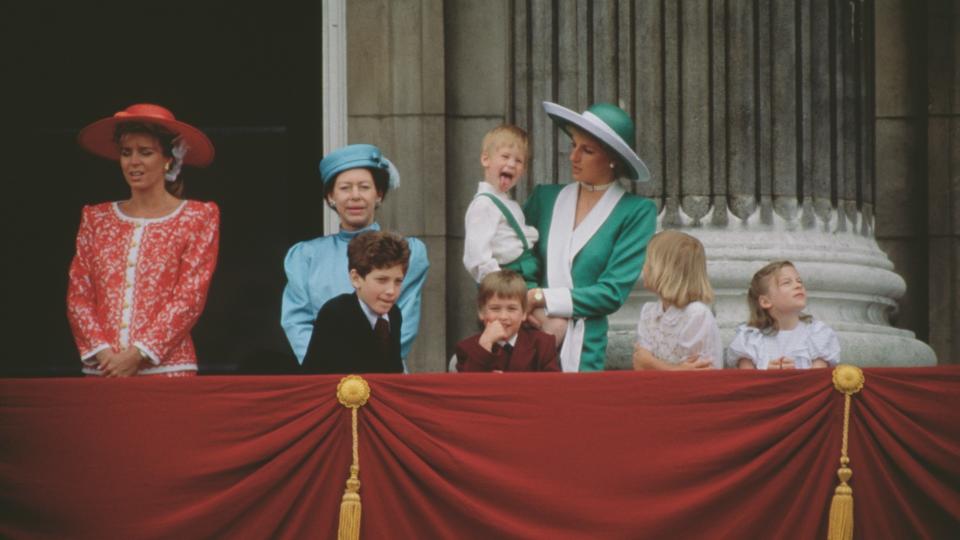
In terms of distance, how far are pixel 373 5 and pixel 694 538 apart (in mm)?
4299

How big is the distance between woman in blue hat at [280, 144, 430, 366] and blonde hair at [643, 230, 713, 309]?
0.95m

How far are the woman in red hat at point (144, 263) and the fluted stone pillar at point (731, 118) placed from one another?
6.87 ft

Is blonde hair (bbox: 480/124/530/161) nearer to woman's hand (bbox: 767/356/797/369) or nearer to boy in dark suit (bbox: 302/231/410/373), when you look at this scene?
boy in dark suit (bbox: 302/231/410/373)

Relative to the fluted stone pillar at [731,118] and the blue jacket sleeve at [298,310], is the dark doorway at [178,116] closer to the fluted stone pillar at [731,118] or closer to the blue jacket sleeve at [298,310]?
the fluted stone pillar at [731,118]

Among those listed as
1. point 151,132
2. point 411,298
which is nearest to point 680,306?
point 411,298

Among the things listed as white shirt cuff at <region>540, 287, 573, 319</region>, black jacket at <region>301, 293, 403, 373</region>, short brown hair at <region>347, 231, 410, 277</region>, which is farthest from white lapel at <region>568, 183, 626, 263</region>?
black jacket at <region>301, 293, 403, 373</region>

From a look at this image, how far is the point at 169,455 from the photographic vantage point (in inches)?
268

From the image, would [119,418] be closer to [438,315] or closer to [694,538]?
[694,538]

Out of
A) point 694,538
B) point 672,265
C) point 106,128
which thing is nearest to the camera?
point 694,538

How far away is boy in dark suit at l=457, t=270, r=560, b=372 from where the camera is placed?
7.30 m

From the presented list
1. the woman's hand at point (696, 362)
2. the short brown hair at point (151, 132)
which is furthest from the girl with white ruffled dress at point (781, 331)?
the short brown hair at point (151, 132)

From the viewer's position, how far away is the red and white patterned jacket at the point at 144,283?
25.2 feet

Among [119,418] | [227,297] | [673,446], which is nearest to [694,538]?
[673,446]

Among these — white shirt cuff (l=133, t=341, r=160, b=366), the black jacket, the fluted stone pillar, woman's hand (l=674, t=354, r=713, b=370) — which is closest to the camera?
the black jacket
